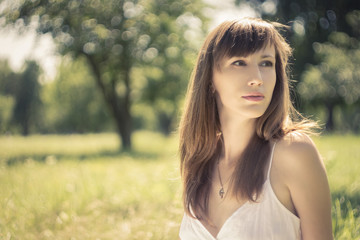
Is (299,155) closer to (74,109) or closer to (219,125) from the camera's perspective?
(219,125)

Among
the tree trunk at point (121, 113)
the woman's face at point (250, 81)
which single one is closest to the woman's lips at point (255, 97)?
the woman's face at point (250, 81)

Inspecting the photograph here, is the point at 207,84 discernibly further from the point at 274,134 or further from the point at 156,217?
the point at 156,217

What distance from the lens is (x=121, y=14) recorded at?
1288cm

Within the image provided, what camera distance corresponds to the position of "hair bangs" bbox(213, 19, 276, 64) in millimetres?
1914

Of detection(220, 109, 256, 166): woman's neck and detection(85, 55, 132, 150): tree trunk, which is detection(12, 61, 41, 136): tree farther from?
detection(220, 109, 256, 166): woman's neck

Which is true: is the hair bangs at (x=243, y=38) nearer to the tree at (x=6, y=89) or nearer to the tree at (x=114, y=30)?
the tree at (x=114, y=30)

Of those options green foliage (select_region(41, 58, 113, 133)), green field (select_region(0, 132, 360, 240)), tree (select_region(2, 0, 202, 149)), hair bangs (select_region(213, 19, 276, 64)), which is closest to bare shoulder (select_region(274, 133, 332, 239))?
hair bangs (select_region(213, 19, 276, 64))

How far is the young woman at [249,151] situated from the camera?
1.75 meters

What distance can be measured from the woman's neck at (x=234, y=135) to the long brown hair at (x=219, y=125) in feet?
0.18

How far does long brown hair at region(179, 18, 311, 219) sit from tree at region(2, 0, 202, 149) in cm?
827

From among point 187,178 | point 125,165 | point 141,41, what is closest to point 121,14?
point 141,41

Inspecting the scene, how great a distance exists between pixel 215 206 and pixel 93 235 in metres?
2.18

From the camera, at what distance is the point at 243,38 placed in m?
1.92

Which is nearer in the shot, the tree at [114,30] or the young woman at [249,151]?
the young woman at [249,151]
